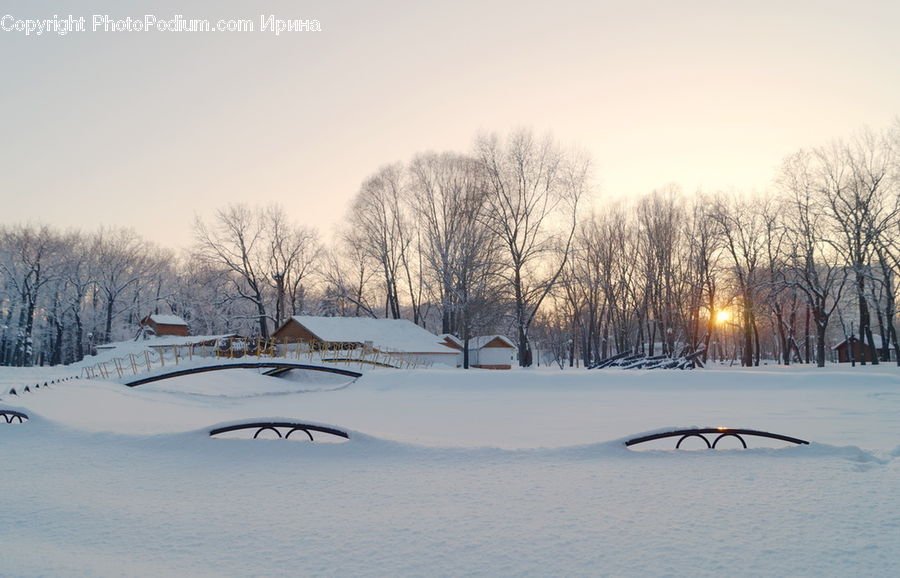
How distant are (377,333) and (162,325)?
2511 centimetres

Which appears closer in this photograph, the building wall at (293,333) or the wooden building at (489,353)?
the building wall at (293,333)

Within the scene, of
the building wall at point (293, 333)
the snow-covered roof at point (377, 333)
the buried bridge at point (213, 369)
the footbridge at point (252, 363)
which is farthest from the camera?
the snow-covered roof at point (377, 333)

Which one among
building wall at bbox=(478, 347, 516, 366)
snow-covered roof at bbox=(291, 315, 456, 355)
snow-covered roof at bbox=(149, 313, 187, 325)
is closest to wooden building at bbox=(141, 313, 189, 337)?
snow-covered roof at bbox=(149, 313, 187, 325)

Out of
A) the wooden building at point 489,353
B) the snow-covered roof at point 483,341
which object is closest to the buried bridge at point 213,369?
the wooden building at point 489,353

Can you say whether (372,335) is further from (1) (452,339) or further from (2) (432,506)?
(2) (432,506)

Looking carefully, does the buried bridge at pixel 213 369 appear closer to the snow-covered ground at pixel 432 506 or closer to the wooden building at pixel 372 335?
the wooden building at pixel 372 335

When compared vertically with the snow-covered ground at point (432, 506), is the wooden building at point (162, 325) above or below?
above

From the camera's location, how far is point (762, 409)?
16812mm

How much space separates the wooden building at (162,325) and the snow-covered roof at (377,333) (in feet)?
69.8

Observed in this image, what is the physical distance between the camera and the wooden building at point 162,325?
2194 inches

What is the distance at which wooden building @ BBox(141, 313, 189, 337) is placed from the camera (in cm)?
5572

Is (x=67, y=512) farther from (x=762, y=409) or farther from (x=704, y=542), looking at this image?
(x=762, y=409)

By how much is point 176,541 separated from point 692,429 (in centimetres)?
676

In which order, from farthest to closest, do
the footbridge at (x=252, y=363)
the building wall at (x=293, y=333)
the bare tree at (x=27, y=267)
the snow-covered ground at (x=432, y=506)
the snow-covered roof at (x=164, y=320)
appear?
the snow-covered roof at (x=164, y=320) → the bare tree at (x=27, y=267) → the building wall at (x=293, y=333) → the footbridge at (x=252, y=363) → the snow-covered ground at (x=432, y=506)
